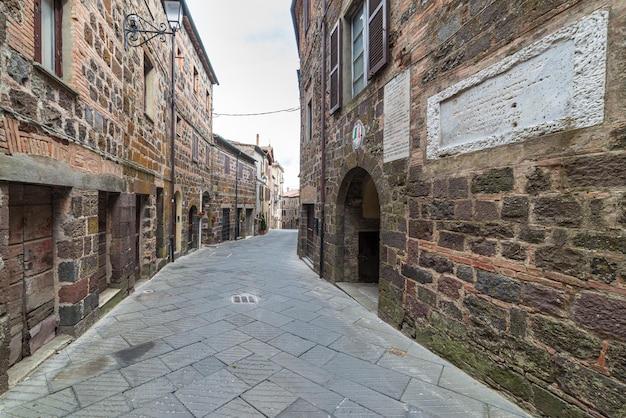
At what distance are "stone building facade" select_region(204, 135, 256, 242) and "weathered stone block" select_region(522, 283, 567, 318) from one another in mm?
11849

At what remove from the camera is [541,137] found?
80.6 inches

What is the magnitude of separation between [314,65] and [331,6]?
1.84 meters

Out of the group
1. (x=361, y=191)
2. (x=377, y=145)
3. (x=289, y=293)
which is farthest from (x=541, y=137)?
(x=289, y=293)

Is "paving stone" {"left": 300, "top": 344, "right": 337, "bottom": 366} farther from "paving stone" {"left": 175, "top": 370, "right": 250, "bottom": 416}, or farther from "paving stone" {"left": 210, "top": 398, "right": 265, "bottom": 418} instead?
"paving stone" {"left": 210, "top": 398, "right": 265, "bottom": 418}

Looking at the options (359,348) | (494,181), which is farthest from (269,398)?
(494,181)

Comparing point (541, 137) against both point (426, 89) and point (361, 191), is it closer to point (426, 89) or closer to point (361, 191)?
point (426, 89)

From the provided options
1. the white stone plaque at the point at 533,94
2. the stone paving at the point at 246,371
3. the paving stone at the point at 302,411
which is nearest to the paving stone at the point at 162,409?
the stone paving at the point at 246,371

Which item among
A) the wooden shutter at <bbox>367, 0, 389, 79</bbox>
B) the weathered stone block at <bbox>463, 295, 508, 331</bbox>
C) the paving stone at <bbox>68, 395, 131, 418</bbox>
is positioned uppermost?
the wooden shutter at <bbox>367, 0, 389, 79</bbox>

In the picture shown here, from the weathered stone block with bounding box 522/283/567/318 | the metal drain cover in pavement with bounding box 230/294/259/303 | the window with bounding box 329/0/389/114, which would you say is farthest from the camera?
the metal drain cover in pavement with bounding box 230/294/259/303

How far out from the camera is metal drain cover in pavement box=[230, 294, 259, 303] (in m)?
4.58

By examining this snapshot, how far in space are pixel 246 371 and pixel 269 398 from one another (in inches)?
17.6

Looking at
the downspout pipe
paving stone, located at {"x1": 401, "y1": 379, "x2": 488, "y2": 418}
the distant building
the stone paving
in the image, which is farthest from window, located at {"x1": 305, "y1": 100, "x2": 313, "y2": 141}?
the distant building

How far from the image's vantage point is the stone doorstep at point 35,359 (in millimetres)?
2369

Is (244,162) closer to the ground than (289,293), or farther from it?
A: farther from it
